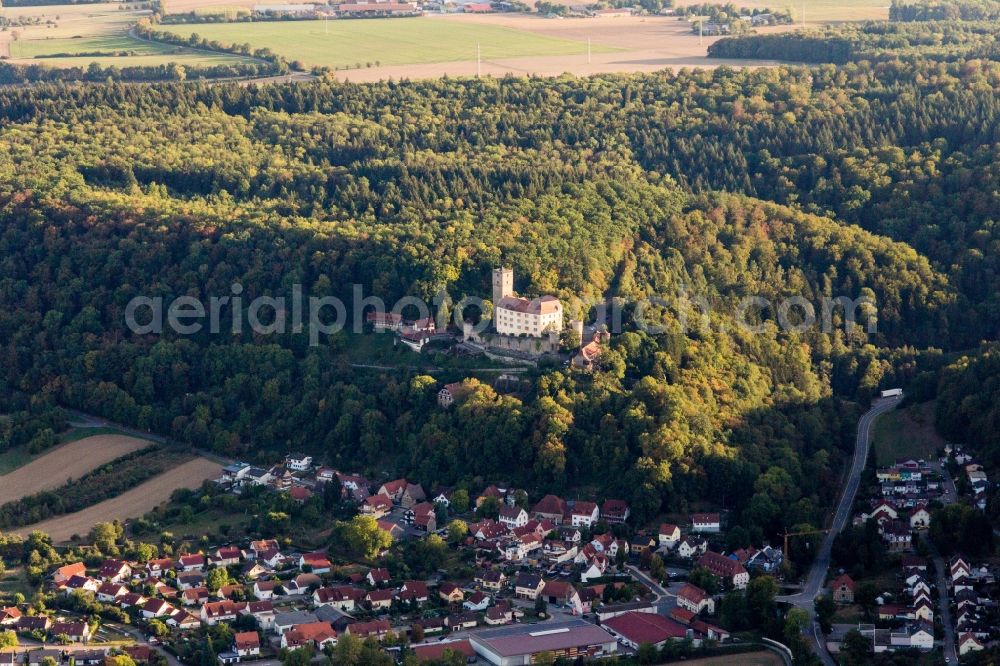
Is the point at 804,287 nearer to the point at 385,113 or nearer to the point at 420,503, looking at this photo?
the point at 420,503

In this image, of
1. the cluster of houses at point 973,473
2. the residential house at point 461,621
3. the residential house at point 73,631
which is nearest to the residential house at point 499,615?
the residential house at point 461,621

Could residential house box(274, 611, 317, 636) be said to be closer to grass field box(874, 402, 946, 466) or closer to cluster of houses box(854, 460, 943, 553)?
cluster of houses box(854, 460, 943, 553)

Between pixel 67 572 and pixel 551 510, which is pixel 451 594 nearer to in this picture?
pixel 551 510

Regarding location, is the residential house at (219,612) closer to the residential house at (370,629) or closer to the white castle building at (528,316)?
the residential house at (370,629)

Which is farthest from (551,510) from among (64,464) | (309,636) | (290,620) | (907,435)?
(64,464)

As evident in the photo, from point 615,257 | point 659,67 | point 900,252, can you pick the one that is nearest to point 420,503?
point 615,257

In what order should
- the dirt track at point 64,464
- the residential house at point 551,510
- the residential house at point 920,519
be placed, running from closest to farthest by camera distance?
the residential house at point 920,519 < the residential house at point 551,510 < the dirt track at point 64,464

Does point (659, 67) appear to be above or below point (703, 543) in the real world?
above
